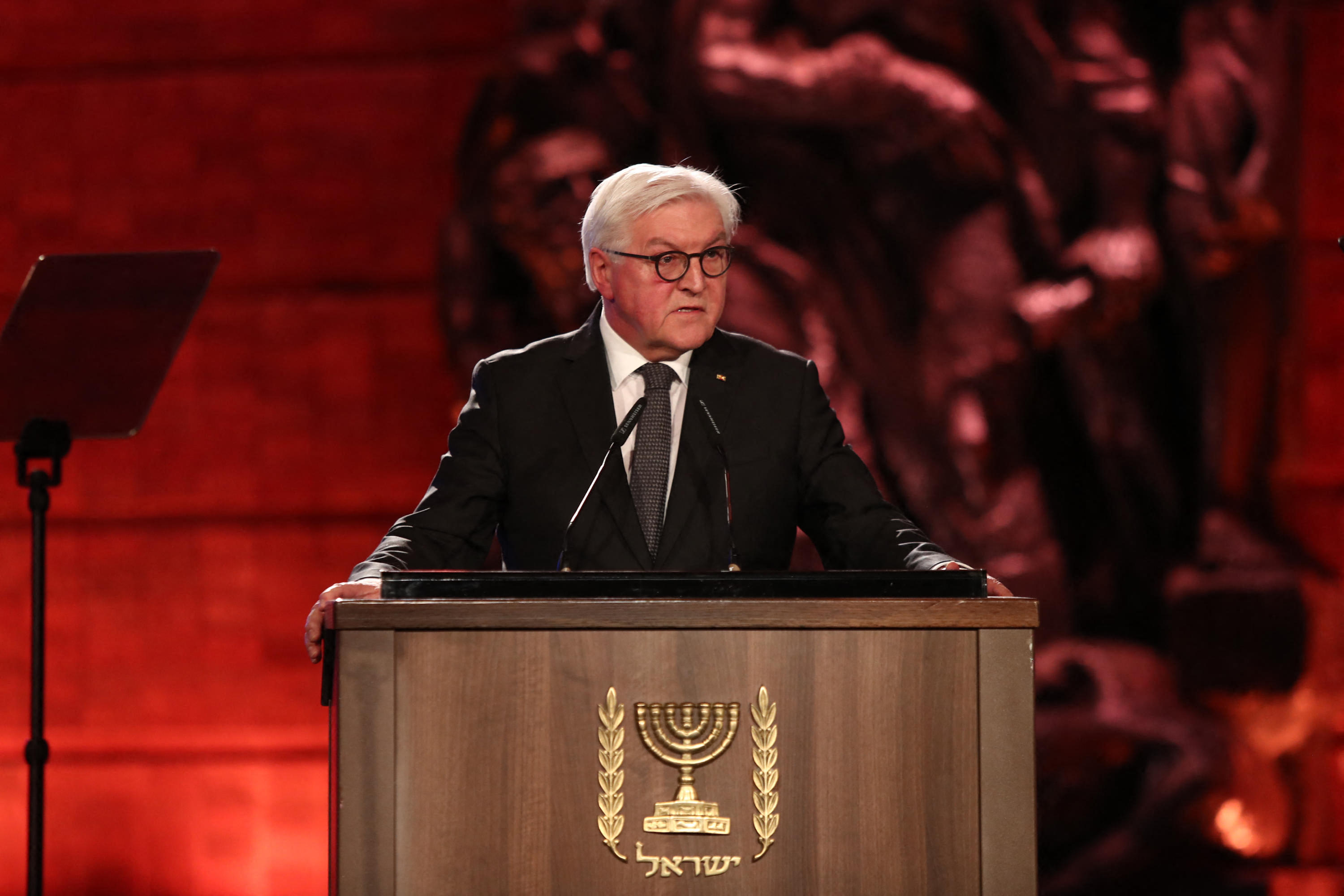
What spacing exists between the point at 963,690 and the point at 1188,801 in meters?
2.27

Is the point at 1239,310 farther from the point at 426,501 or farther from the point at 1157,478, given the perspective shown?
the point at 426,501

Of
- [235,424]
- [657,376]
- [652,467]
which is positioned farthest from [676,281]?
[235,424]

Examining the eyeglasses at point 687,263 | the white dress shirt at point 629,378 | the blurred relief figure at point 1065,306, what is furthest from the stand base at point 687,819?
the blurred relief figure at point 1065,306

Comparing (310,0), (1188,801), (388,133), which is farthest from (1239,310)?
(310,0)

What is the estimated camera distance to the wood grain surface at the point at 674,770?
4.05 feet

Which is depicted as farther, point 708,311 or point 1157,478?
point 1157,478

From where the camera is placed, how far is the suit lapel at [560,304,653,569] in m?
1.75

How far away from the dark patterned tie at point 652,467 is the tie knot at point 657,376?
0.02m

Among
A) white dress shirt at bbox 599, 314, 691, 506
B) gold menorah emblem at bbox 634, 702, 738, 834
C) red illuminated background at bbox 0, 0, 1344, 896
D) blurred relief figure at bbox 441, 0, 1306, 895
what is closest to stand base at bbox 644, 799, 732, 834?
gold menorah emblem at bbox 634, 702, 738, 834

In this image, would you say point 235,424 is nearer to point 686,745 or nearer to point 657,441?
point 657,441

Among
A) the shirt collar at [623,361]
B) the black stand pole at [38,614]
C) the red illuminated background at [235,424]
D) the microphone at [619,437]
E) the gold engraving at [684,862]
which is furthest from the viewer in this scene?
the red illuminated background at [235,424]

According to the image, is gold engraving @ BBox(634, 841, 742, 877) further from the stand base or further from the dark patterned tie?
the dark patterned tie

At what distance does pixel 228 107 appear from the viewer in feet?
12.6

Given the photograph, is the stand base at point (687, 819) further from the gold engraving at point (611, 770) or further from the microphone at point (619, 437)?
the microphone at point (619, 437)
